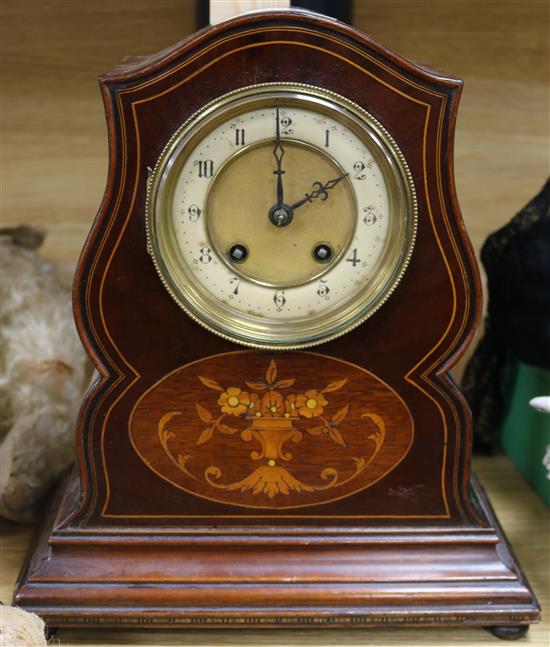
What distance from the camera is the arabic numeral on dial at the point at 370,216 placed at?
98 centimetres

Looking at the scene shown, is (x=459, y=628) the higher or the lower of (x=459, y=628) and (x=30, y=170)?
the lower

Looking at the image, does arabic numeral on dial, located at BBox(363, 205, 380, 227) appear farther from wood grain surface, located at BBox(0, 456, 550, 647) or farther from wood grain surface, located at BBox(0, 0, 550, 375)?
wood grain surface, located at BBox(0, 0, 550, 375)

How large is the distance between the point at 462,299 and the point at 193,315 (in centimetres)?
30

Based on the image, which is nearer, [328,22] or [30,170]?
[328,22]

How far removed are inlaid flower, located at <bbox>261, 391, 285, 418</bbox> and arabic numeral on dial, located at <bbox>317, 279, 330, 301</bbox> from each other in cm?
12

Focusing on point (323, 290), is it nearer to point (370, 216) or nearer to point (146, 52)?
point (370, 216)

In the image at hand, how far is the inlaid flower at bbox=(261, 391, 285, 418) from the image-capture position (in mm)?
1029

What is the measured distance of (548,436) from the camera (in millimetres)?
1296

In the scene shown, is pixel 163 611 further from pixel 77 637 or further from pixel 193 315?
pixel 193 315

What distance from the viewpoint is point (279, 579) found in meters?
1.05

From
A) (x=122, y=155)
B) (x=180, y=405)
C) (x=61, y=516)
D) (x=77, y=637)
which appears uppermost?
(x=122, y=155)

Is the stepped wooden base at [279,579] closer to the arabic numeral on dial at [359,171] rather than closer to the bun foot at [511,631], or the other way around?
the bun foot at [511,631]

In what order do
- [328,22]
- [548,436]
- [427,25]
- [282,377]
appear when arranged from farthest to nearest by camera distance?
1. [427,25]
2. [548,436]
3. [282,377]
4. [328,22]

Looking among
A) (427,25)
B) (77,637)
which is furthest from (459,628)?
(427,25)
